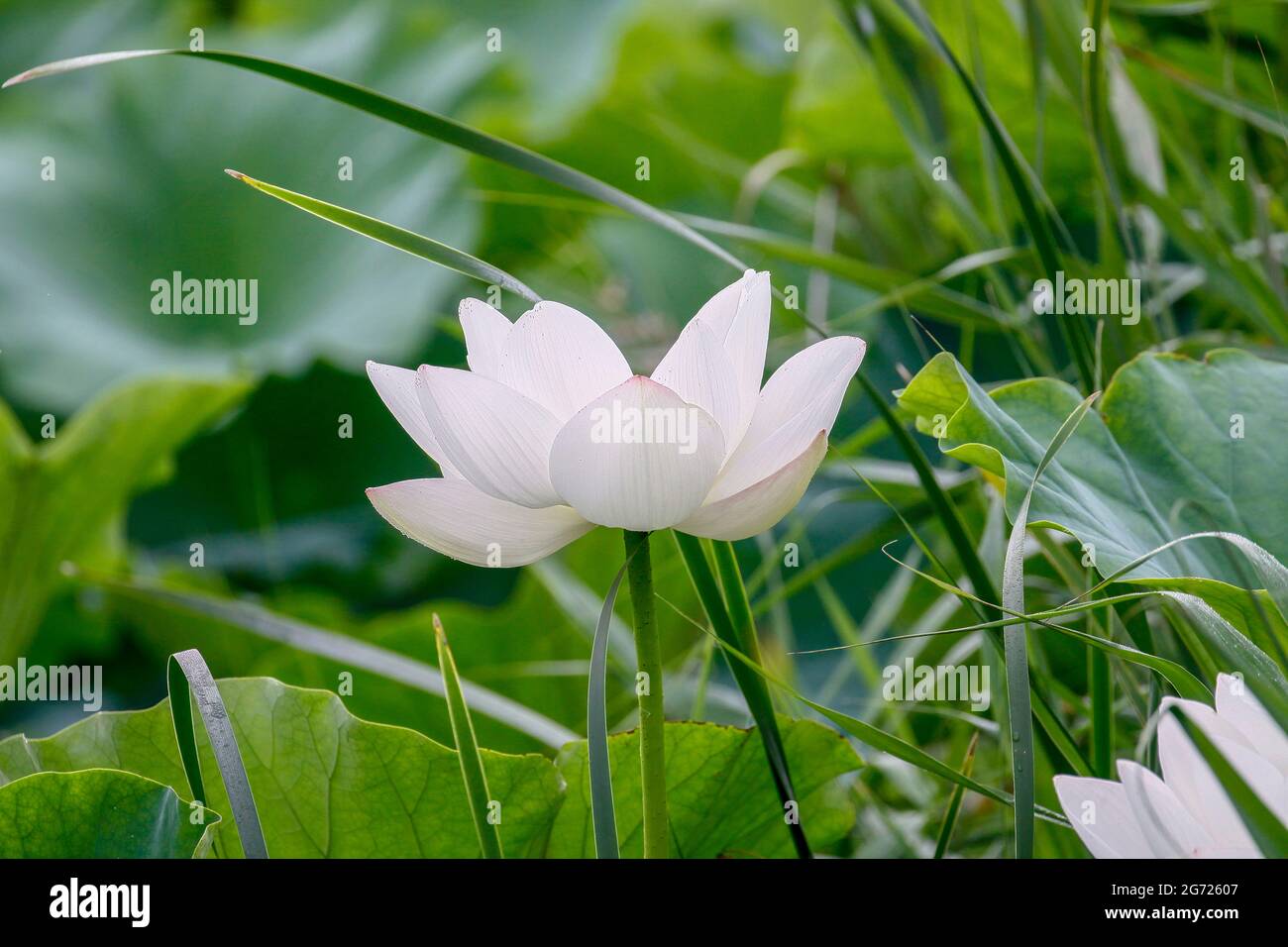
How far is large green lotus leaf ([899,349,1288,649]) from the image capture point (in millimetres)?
436

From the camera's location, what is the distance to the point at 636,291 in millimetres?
1349

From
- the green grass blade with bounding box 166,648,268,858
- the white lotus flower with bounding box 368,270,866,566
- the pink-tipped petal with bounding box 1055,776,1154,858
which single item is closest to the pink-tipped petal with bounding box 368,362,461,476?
the white lotus flower with bounding box 368,270,866,566

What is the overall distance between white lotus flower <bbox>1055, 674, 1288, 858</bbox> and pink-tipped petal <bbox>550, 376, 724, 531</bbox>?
15 centimetres

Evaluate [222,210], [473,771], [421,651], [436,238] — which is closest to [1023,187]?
[473,771]

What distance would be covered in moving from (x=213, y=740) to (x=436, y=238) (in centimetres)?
104

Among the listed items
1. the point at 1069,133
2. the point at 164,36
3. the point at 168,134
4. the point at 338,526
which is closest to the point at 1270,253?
the point at 1069,133

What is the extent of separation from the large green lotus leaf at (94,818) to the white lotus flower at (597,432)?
0.14 m

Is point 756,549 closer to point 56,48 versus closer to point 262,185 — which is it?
point 262,185

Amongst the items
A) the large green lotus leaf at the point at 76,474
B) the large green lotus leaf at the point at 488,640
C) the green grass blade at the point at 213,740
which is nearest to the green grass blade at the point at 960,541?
the green grass blade at the point at 213,740

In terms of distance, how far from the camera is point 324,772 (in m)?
0.42

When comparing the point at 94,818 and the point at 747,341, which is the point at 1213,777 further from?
the point at 94,818

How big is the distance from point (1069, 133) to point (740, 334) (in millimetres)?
762

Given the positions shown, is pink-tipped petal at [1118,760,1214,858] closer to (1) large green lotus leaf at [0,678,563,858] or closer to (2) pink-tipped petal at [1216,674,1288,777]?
(2) pink-tipped petal at [1216,674,1288,777]

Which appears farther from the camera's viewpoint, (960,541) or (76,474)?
(76,474)
